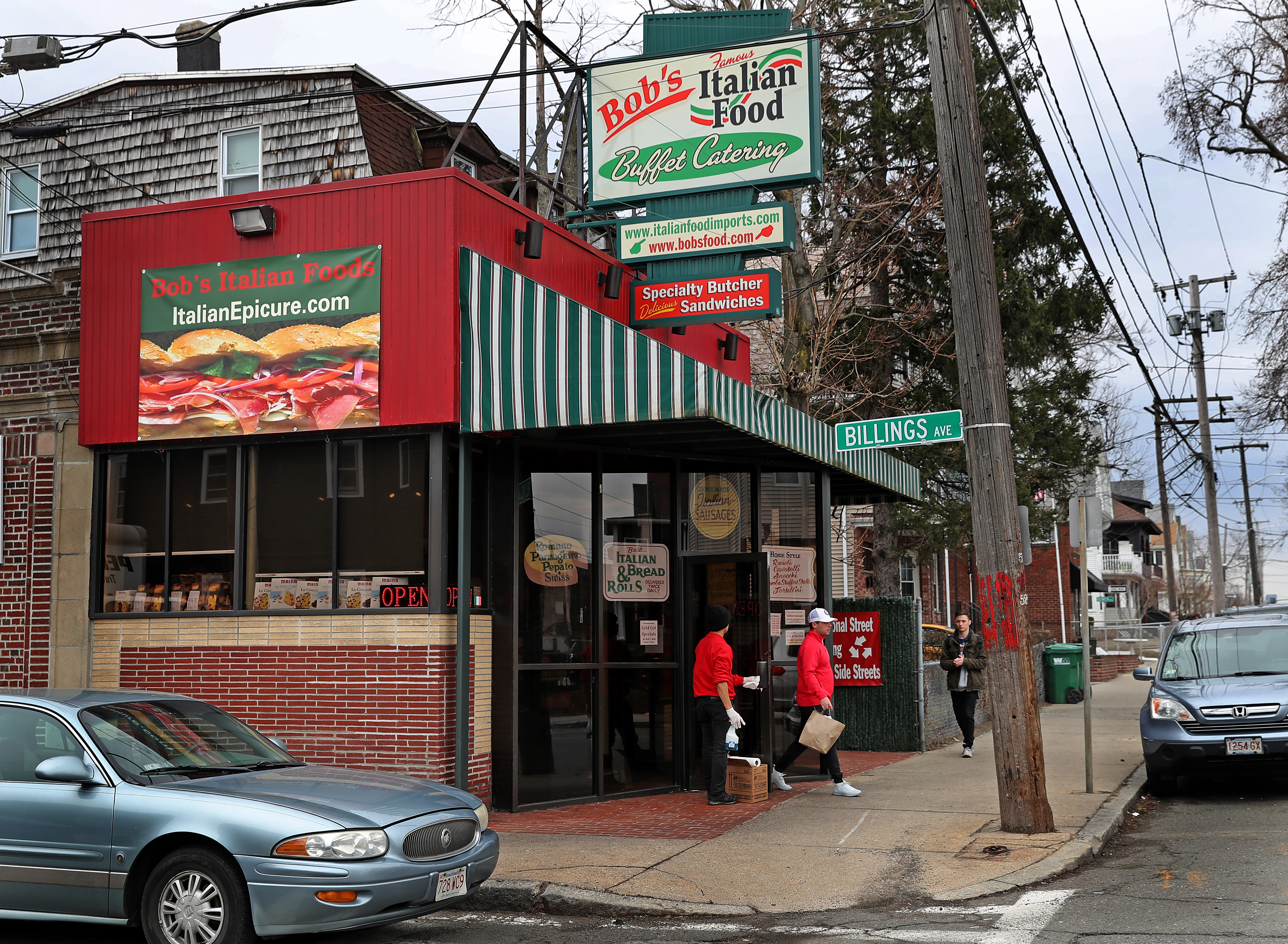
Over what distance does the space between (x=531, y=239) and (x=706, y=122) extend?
218 cm

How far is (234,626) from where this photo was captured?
11117mm

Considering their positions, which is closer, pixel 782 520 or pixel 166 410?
pixel 166 410

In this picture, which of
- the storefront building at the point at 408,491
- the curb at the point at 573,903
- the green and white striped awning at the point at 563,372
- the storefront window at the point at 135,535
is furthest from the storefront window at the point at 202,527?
the curb at the point at 573,903

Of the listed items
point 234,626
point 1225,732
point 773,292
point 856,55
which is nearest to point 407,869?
point 234,626

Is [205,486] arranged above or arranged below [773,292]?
below

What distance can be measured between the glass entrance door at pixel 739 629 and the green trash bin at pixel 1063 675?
43.6 ft

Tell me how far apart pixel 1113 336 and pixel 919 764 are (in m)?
15.9

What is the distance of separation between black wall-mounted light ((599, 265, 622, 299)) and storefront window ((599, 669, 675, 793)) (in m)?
4.34

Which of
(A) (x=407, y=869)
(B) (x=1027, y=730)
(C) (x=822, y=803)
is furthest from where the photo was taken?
(C) (x=822, y=803)

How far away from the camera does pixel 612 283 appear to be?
45.1 feet

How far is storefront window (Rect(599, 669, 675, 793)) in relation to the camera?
1160 cm

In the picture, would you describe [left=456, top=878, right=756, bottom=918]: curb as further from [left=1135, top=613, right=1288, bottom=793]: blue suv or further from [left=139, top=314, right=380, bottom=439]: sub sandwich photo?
[left=1135, top=613, right=1288, bottom=793]: blue suv

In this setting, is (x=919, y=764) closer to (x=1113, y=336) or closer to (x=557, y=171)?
(x=557, y=171)

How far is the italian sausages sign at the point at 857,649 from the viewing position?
15391 millimetres
